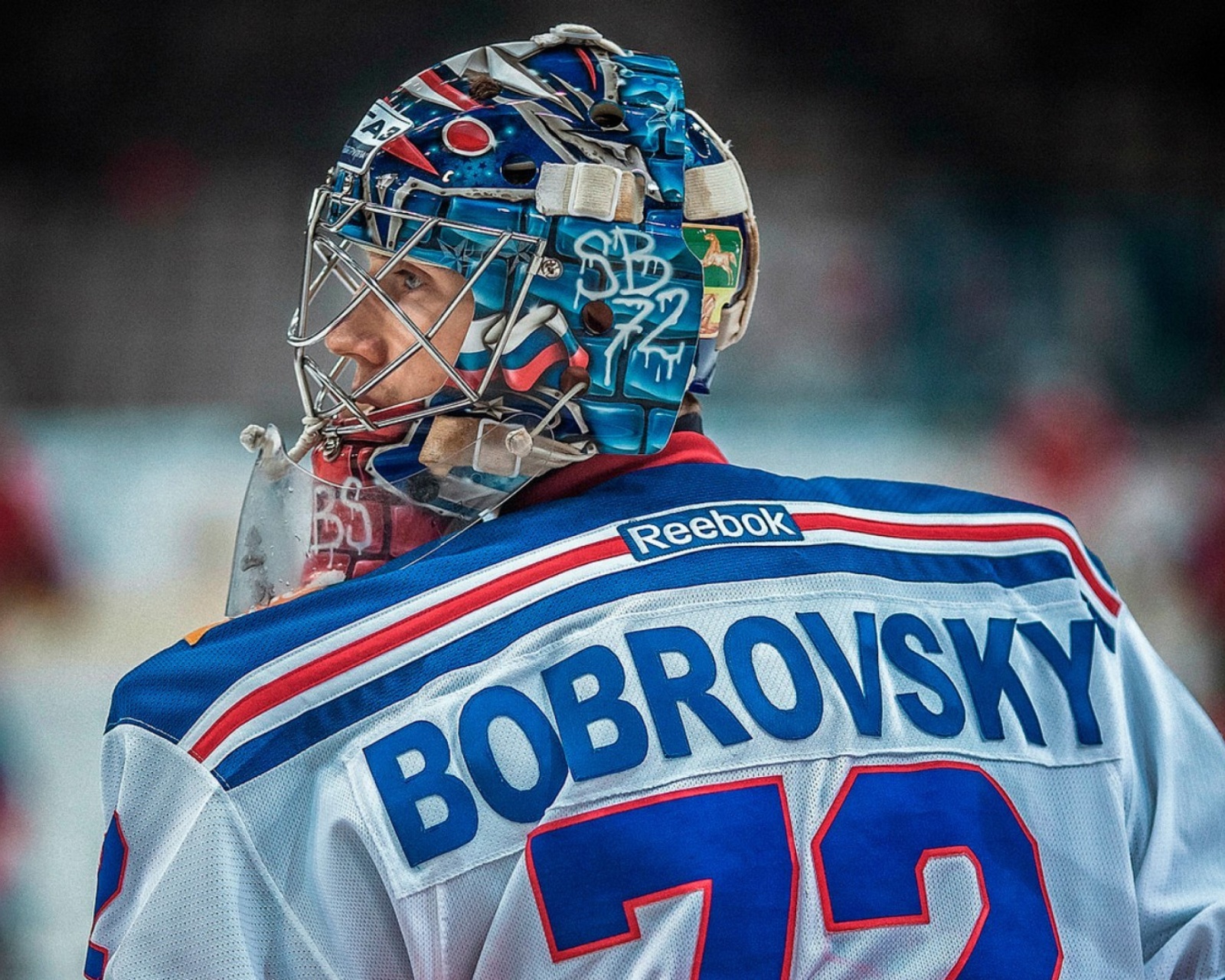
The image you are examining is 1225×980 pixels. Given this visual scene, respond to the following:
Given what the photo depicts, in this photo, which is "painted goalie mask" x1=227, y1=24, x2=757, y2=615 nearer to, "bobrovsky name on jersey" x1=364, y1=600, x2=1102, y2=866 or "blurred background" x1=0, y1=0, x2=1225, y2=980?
"bobrovsky name on jersey" x1=364, y1=600, x2=1102, y2=866

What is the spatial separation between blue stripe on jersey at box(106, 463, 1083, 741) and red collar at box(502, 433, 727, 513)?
3 cm

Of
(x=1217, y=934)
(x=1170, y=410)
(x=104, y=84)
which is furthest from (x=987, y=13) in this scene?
(x=1217, y=934)

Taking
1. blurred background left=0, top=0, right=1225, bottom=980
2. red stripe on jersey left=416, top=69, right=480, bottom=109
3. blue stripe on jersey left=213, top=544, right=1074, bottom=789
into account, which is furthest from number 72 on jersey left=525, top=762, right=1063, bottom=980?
blurred background left=0, top=0, right=1225, bottom=980

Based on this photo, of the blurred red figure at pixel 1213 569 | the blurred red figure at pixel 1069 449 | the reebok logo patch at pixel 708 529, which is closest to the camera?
the reebok logo patch at pixel 708 529

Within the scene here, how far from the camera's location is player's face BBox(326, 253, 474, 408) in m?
1.19

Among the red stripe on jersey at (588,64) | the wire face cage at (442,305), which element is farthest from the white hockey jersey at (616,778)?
the red stripe on jersey at (588,64)

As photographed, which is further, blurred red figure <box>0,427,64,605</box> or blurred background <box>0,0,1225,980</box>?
blurred background <box>0,0,1225,980</box>

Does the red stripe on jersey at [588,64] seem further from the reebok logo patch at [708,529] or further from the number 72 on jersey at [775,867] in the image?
the number 72 on jersey at [775,867]

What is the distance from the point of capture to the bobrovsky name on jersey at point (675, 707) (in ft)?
3.28

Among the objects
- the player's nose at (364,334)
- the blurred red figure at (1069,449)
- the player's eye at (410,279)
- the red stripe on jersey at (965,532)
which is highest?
the player's eye at (410,279)

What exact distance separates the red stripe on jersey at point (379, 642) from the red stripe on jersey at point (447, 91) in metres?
0.39

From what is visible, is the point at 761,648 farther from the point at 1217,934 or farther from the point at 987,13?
A: the point at 987,13

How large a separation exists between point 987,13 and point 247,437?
6.70 metres

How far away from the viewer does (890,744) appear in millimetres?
1091
